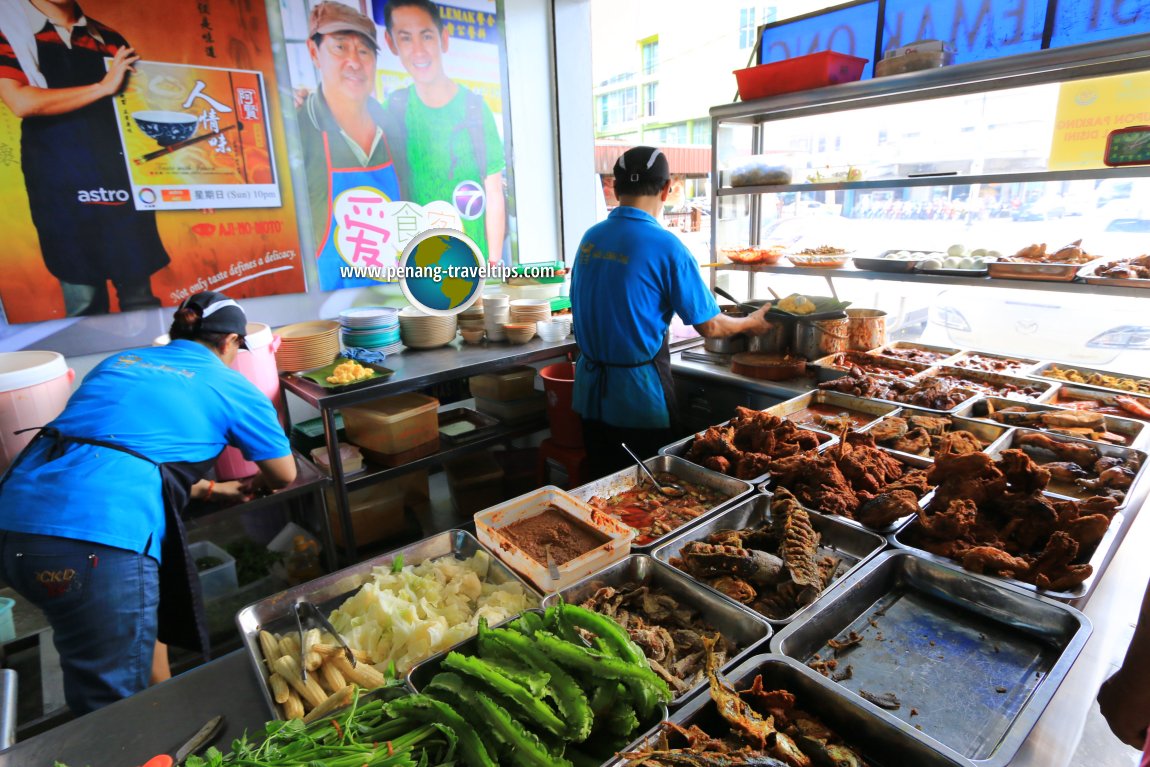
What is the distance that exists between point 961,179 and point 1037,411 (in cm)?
119

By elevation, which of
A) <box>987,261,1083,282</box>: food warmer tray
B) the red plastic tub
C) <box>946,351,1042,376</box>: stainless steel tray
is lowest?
<box>946,351,1042,376</box>: stainless steel tray

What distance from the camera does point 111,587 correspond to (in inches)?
86.5

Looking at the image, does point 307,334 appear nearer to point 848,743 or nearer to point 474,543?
point 474,543

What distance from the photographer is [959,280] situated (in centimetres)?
310

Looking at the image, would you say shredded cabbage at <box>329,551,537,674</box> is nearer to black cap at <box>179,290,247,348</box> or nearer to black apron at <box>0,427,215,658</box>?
black apron at <box>0,427,215,658</box>

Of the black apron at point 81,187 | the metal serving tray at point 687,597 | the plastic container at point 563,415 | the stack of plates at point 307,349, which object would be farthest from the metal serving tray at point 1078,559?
the black apron at point 81,187

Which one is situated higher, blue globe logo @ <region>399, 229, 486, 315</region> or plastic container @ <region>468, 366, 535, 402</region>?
blue globe logo @ <region>399, 229, 486, 315</region>

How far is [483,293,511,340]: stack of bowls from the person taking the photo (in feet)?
13.5

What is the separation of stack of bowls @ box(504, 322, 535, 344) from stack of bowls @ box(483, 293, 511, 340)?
56 mm

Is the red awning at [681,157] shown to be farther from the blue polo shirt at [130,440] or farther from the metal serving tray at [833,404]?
the blue polo shirt at [130,440]

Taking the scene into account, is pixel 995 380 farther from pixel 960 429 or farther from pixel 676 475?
pixel 676 475

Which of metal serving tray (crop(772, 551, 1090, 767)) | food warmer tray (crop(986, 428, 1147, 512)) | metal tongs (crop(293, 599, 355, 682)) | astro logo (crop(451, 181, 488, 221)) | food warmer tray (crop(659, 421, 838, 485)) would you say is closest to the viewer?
metal serving tray (crop(772, 551, 1090, 767))

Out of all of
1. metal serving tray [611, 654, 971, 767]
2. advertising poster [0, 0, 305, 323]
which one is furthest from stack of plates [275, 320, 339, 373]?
metal serving tray [611, 654, 971, 767]

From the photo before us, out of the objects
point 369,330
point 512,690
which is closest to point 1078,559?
point 512,690
